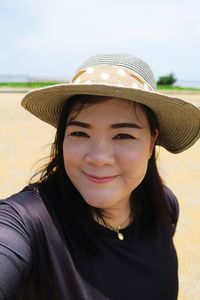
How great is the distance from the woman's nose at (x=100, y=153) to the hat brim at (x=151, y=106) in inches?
6.8

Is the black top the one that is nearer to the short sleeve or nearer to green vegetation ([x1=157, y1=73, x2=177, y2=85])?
the short sleeve

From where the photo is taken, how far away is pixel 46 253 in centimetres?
132

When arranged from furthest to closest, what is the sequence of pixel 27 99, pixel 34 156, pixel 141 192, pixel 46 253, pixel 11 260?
pixel 34 156, pixel 141 192, pixel 27 99, pixel 46 253, pixel 11 260

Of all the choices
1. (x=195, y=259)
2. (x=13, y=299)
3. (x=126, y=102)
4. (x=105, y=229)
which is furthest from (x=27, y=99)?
(x=195, y=259)

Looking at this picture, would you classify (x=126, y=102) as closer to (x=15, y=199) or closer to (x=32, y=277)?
(x=15, y=199)

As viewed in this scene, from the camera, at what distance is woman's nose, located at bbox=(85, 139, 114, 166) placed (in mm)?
1401

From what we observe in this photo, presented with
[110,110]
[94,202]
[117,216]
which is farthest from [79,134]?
[117,216]

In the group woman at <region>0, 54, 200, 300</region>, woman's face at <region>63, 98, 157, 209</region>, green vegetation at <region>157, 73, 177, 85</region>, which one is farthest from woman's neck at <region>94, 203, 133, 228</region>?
green vegetation at <region>157, 73, 177, 85</region>

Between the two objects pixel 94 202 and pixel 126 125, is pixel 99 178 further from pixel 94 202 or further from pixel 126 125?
pixel 126 125

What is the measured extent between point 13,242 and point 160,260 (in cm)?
67

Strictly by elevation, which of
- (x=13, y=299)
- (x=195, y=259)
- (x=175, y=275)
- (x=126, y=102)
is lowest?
(x=195, y=259)

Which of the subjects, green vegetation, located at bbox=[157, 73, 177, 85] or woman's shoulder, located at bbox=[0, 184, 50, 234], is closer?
woman's shoulder, located at bbox=[0, 184, 50, 234]

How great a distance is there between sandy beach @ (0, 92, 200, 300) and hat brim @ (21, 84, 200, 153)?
5.54 ft

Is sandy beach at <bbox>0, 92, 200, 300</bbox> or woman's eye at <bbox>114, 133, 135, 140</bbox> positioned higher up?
woman's eye at <bbox>114, 133, 135, 140</bbox>
